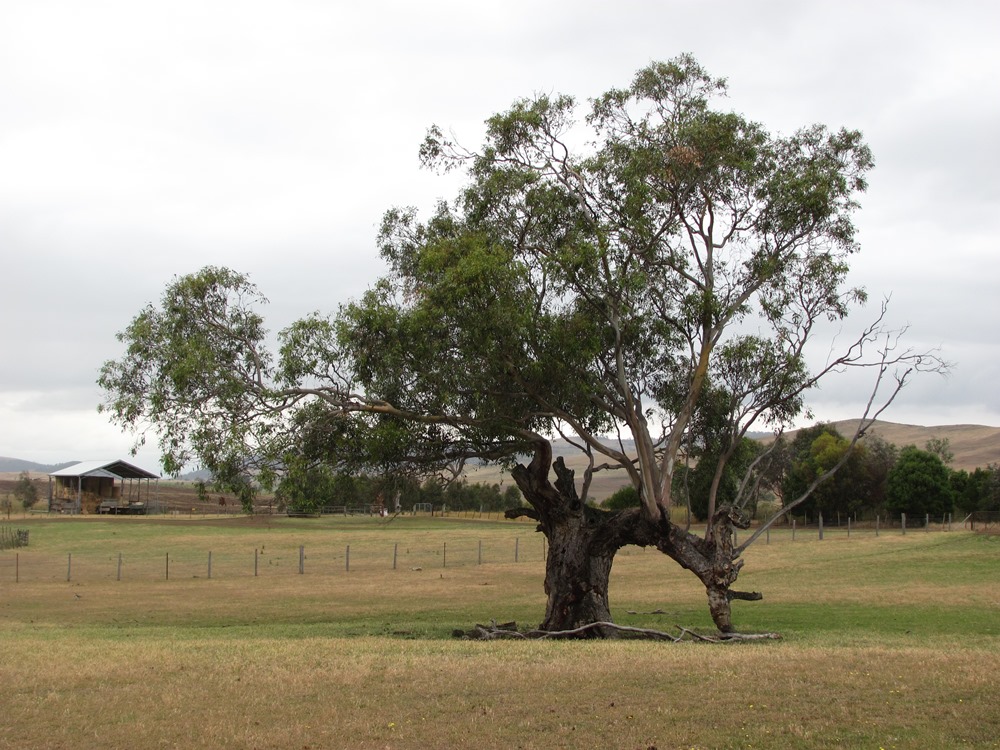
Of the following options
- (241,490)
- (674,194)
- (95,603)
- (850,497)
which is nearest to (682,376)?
(674,194)

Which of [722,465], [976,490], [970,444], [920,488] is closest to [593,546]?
[722,465]

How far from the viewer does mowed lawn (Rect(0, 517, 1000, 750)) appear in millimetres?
10672

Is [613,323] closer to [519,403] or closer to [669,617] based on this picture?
[519,403]

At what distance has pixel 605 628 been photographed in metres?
22.4

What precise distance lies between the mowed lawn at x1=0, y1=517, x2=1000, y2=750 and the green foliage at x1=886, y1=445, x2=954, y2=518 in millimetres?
37595

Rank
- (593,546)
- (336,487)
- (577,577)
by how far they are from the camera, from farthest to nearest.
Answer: (593,546) < (577,577) < (336,487)

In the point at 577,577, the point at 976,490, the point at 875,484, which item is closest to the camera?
the point at 577,577

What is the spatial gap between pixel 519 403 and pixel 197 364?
739cm

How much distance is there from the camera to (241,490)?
71.0 feet

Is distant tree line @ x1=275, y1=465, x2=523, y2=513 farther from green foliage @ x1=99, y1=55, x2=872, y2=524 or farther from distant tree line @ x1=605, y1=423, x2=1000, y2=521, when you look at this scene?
distant tree line @ x1=605, y1=423, x2=1000, y2=521

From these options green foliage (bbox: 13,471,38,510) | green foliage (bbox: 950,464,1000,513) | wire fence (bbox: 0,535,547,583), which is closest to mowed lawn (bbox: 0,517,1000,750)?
wire fence (bbox: 0,535,547,583)

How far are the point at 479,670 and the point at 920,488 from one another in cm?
6991

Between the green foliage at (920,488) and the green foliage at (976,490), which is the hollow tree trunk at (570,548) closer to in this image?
the green foliage at (920,488)

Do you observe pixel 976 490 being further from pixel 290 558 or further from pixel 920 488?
pixel 290 558
